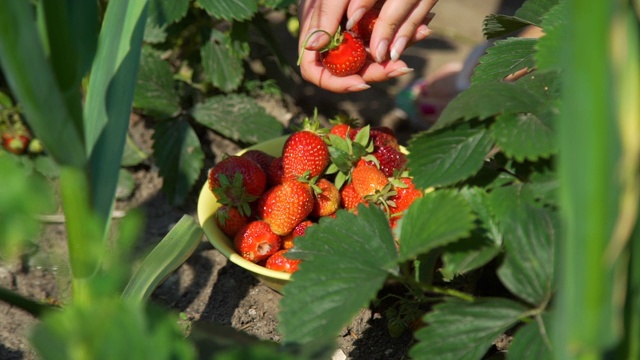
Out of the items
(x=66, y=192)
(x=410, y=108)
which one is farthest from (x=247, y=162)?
(x=410, y=108)

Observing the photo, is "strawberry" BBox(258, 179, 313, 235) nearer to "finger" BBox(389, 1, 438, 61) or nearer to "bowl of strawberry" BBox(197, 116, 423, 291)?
"bowl of strawberry" BBox(197, 116, 423, 291)

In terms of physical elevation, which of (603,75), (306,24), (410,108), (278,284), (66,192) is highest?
(603,75)

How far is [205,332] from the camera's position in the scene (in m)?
0.76

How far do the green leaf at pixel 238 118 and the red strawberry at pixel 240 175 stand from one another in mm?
319

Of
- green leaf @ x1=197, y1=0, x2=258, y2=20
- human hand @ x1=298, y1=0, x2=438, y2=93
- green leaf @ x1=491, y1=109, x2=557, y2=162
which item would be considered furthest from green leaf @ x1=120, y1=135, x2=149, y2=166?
green leaf @ x1=491, y1=109, x2=557, y2=162

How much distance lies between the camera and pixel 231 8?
59.5 inches

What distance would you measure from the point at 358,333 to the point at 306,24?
Result: 0.55 meters

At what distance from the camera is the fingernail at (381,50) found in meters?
1.32

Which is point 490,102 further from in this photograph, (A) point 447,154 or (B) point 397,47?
(B) point 397,47

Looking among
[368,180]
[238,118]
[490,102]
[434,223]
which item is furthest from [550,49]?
[238,118]

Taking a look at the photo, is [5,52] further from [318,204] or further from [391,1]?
[391,1]

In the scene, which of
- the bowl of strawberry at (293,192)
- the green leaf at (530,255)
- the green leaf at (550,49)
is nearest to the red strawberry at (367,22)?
the bowl of strawberry at (293,192)

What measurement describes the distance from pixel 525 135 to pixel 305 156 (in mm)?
452

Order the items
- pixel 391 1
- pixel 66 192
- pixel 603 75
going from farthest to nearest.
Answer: pixel 391 1 < pixel 66 192 < pixel 603 75
